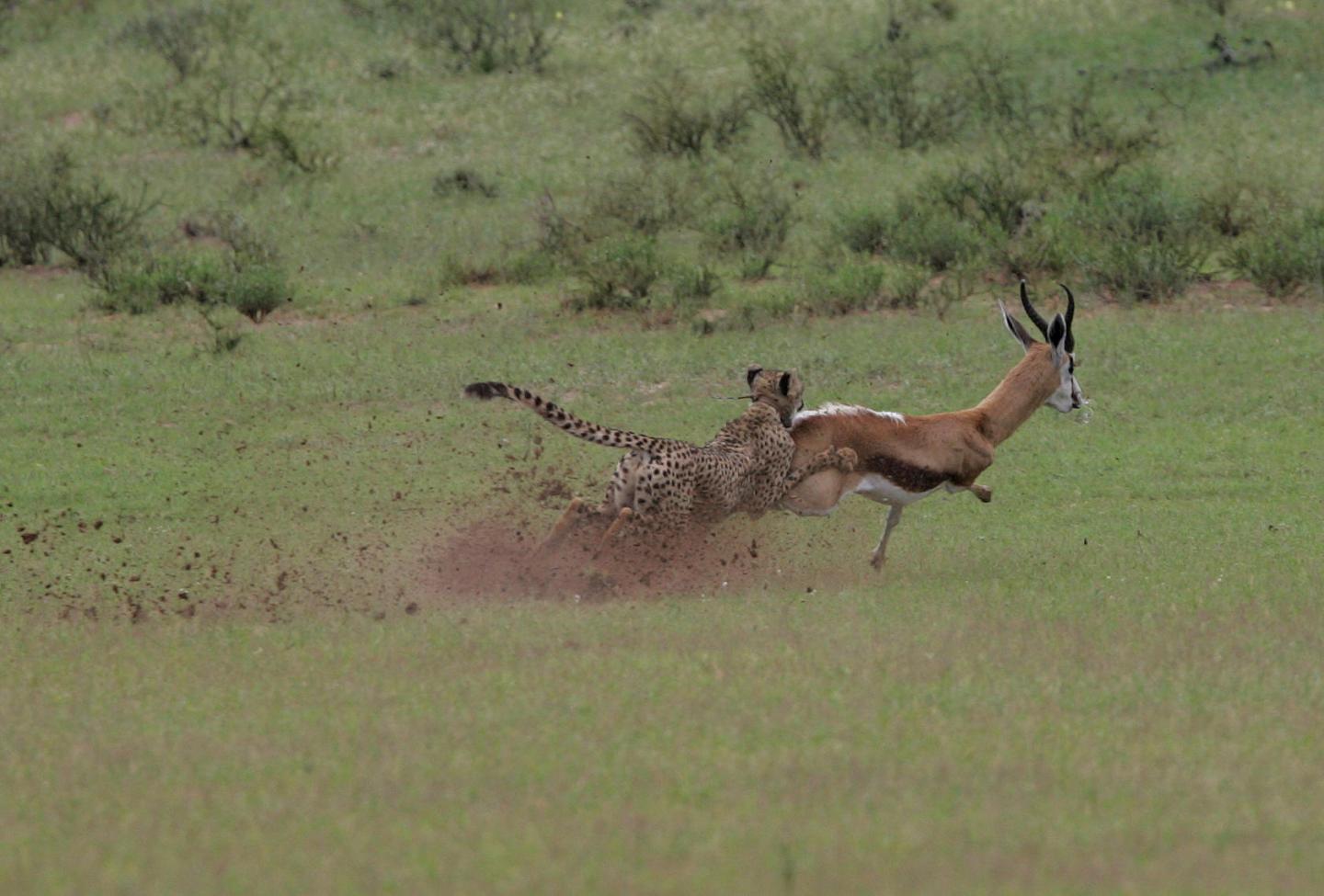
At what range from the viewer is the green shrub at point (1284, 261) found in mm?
18266

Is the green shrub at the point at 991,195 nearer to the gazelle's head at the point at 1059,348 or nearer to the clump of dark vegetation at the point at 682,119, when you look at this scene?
the clump of dark vegetation at the point at 682,119

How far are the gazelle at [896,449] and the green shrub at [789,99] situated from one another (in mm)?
14683

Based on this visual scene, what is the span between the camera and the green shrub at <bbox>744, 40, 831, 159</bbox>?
83.6 feet

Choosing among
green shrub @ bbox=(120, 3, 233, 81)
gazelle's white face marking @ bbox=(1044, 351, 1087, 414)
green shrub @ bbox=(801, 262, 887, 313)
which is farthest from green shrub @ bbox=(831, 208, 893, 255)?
green shrub @ bbox=(120, 3, 233, 81)

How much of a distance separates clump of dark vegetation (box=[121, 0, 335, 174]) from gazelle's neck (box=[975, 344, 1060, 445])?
1513cm

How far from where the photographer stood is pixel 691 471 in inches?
390

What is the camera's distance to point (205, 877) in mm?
5445

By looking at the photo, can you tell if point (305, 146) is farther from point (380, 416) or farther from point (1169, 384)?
point (1169, 384)

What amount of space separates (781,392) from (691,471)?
793 mm

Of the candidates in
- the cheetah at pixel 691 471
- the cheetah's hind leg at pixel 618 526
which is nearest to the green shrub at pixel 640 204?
the cheetah at pixel 691 471

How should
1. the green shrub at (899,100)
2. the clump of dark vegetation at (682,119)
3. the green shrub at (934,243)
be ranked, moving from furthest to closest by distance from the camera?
the green shrub at (899,100), the clump of dark vegetation at (682,119), the green shrub at (934,243)

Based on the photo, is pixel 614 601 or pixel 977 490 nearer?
pixel 614 601

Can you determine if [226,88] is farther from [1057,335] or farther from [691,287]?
[1057,335]

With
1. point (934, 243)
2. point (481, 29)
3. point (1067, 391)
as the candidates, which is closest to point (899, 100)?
point (934, 243)
